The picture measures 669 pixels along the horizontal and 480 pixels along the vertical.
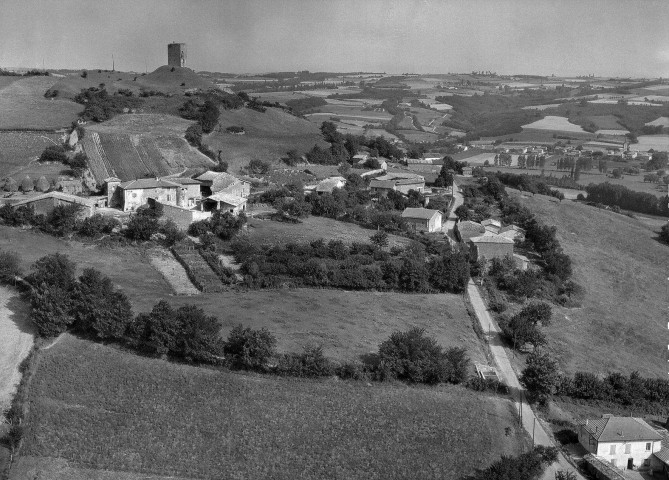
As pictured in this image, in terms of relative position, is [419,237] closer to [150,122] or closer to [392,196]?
[392,196]

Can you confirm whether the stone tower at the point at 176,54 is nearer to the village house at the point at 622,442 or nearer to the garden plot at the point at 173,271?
the garden plot at the point at 173,271

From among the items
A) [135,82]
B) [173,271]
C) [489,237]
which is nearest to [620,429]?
[489,237]

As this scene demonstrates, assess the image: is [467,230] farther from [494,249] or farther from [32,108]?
[32,108]

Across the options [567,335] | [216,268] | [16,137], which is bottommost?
[567,335]

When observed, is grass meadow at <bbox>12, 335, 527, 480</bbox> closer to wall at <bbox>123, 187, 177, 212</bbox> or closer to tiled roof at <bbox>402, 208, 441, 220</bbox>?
wall at <bbox>123, 187, 177, 212</bbox>

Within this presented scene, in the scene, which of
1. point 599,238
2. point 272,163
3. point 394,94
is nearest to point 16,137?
point 272,163

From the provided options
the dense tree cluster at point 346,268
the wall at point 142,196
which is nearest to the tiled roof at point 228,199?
the wall at point 142,196

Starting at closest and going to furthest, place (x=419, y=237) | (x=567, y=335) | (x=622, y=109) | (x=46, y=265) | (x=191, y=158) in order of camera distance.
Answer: (x=46, y=265) → (x=567, y=335) → (x=419, y=237) → (x=191, y=158) → (x=622, y=109)

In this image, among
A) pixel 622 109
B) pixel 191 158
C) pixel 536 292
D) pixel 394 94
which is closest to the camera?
pixel 536 292
